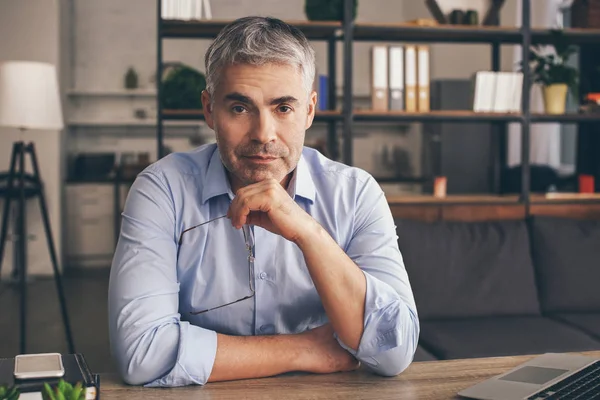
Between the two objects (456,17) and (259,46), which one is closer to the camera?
(259,46)

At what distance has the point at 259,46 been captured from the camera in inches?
55.7

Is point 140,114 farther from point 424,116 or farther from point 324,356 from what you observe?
point 324,356

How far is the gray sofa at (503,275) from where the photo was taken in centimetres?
291

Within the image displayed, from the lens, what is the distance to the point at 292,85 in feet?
4.68

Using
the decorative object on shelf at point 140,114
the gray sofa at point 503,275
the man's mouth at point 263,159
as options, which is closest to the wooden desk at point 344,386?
the man's mouth at point 263,159

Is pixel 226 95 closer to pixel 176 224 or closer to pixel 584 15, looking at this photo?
pixel 176 224

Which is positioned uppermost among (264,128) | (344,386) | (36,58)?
(36,58)

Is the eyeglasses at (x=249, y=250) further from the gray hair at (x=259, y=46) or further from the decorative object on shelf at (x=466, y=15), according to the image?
the decorative object on shelf at (x=466, y=15)

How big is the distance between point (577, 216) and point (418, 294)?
4.06 feet

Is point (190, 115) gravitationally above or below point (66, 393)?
above

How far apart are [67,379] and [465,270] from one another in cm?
216

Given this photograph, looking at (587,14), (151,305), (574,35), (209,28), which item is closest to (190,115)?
(209,28)

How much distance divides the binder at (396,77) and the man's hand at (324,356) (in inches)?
97.7

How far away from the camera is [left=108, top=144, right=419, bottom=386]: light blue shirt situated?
131cm
